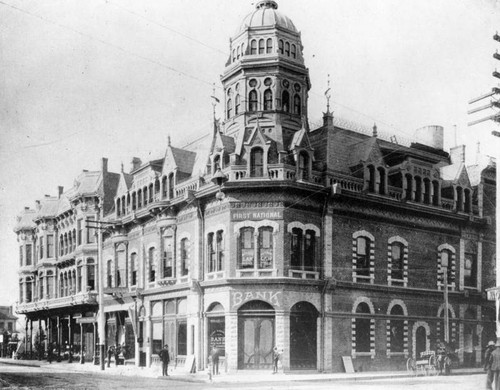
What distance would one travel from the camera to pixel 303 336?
32.9 meters

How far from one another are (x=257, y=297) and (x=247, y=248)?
246cm

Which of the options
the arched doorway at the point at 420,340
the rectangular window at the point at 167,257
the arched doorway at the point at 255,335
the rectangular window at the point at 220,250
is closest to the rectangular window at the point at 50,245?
the rectangular window at the point at 167,257

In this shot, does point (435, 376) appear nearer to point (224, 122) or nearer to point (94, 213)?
point (224, 122)

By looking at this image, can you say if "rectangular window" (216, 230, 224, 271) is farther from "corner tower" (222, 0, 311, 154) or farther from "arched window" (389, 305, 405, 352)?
"arched window" (389, 305, 405, 352)

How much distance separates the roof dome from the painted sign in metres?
15.1

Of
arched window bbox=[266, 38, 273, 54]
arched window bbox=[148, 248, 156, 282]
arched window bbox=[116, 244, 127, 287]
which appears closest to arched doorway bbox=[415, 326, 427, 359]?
arched window bbox=[148, 248, 156, 282]

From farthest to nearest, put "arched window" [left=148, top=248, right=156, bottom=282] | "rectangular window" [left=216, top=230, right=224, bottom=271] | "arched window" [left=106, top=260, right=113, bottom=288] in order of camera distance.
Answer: "arched window" [left=106, top=260, right=113, bottom=288]
"arched window" [left=148, top=248, right=156, bottom=282]
"rectangular window" [left=216, top=230, right=224, bottom=271]

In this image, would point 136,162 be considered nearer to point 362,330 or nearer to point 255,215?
point 255,215

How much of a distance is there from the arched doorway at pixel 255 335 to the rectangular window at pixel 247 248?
6.38ft

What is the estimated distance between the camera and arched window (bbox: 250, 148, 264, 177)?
33.1 metres

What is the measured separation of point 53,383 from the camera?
2677 cm

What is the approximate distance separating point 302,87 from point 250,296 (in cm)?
1274

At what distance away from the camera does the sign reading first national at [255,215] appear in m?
32.6

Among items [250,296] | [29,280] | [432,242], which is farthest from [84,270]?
[432,242]
